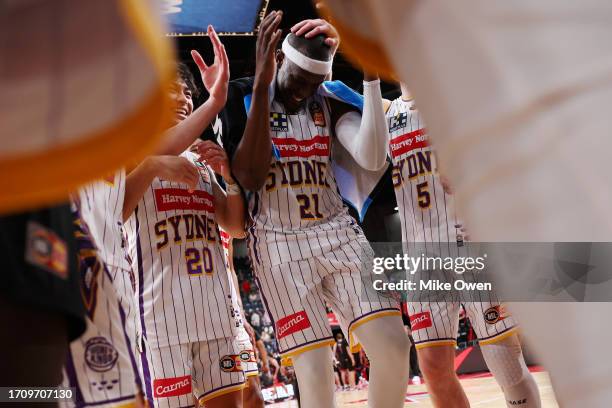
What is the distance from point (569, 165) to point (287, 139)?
2.62m

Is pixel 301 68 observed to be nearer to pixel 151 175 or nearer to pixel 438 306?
pixel 151 175

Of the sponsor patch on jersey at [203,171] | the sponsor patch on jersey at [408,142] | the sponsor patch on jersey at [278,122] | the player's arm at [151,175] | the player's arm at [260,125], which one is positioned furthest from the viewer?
the sponsor patch on jersey at [408,142]

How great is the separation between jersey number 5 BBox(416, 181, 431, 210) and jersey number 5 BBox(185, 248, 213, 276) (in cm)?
107

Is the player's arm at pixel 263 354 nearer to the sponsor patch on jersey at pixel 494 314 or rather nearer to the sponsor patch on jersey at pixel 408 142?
the sponsor patch on jersey at pixel 408 142

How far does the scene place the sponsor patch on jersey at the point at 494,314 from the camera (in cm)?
328

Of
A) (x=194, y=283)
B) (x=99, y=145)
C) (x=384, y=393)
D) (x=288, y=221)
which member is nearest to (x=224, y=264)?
(x=194, y=283)

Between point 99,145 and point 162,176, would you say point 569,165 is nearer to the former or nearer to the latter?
point 99,145

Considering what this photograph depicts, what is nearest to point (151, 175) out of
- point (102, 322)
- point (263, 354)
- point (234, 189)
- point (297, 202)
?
point (234, 189)

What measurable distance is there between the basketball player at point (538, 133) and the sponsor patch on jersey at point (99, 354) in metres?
1.20

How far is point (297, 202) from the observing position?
302 centimetres

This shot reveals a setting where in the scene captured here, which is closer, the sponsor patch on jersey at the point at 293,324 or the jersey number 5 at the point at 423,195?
the sponsor patch on jersey at the point at 293,324

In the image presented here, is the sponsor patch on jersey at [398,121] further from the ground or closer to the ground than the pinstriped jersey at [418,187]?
further from the ground

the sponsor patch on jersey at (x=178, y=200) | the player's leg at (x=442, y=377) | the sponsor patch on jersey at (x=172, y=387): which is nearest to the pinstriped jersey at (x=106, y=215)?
the sponsor patch on jersey at (x=178, y=200)

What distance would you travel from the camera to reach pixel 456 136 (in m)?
0.57
